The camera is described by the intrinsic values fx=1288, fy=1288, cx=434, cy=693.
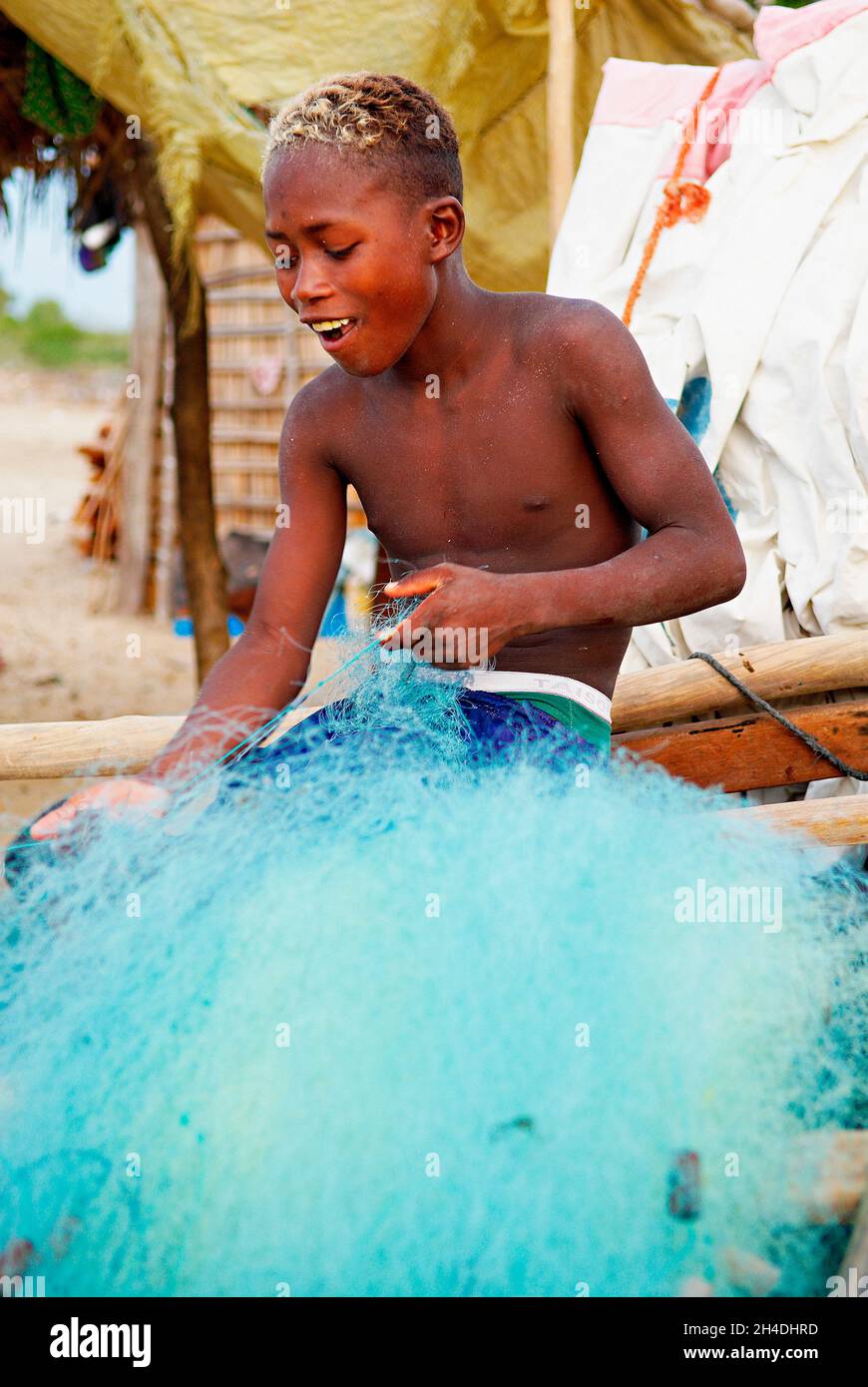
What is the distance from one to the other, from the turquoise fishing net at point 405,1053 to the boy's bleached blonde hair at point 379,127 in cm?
80

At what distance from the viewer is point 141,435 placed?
9.24 metres

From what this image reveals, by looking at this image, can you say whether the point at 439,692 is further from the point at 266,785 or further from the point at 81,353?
the point at 81,353

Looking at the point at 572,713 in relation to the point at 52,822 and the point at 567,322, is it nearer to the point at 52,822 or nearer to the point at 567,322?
the point at 567,322

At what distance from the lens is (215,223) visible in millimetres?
9070

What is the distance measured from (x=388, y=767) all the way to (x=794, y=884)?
585mm

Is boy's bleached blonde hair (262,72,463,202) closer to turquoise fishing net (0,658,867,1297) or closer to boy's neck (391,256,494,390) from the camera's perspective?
boy's neck (391,256,494,390)

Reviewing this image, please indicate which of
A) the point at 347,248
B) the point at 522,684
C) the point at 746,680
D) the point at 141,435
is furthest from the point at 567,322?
the point at 141,435

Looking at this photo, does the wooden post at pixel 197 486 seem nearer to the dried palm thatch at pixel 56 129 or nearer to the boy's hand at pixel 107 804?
the dried palm thatch at pixel 56 129

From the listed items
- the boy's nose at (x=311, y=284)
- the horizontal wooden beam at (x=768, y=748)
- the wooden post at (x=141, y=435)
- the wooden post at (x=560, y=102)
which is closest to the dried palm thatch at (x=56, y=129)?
the wooden post at (x=560, y=102)

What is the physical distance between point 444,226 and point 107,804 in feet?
3.06

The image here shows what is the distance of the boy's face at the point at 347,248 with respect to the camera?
1.68 m

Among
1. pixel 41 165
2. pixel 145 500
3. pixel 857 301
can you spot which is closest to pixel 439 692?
pixel 857 301

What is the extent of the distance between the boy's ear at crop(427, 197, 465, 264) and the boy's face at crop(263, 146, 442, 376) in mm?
13

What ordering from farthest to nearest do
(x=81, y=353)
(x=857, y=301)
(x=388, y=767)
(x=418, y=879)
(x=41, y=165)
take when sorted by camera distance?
(x=81, y=353)
(x=41, y=165)
(x=857, y=301)
(x=388, y=767)
(x=418, y=879)
